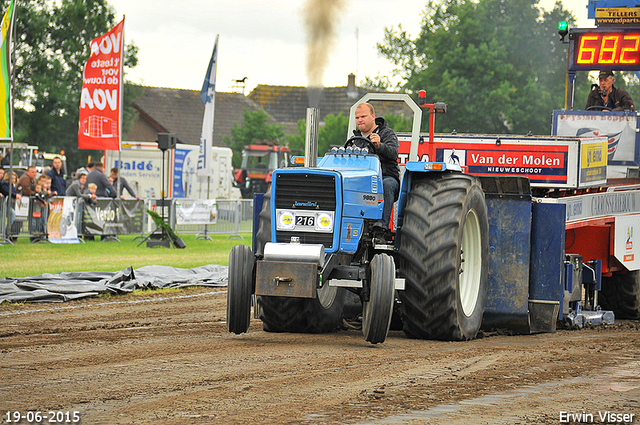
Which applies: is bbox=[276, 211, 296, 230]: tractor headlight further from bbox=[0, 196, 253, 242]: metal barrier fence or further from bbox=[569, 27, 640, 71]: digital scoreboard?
bbox=[0, 196, 253, 242]: metal barrier fence

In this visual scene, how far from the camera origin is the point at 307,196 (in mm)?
7562

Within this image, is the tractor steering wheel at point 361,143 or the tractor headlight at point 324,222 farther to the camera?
the tractor steering wheel at point 361,143

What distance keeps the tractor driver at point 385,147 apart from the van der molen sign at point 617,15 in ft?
24.5

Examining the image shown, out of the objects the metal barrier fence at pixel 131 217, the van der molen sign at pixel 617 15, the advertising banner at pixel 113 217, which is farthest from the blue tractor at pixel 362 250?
the advertising banner at pixel 113 217

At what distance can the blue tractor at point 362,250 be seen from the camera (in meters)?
7.24

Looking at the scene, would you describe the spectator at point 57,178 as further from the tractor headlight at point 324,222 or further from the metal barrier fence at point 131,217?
the tractor headlight at point 324,222

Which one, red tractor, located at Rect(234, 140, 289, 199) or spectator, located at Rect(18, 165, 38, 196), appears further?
red tractor, located at Rect(234, 140, 289, 199)

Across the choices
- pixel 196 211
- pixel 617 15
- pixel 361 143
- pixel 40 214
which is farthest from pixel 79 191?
pixel 361 143

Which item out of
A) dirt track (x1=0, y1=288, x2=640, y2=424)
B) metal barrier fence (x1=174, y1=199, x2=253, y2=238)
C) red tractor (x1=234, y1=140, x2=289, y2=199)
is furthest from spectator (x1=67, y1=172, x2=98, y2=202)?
red tractor (x1=234, y1=140, x2=289, y2=199)

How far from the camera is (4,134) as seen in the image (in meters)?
17.2

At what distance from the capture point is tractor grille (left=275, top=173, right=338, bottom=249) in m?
7.52

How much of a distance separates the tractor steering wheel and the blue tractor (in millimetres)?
36

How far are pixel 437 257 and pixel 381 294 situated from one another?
72 cm

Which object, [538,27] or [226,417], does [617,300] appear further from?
[538,27]
